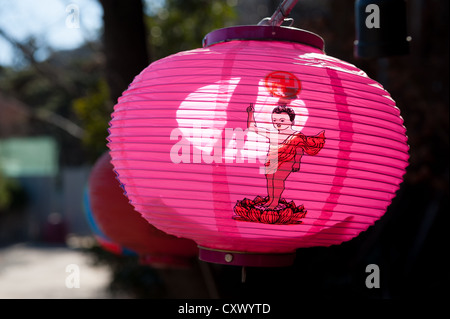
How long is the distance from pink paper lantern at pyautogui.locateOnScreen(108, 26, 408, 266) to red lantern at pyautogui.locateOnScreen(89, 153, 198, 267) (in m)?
0.72

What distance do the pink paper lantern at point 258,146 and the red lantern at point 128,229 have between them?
72 cm

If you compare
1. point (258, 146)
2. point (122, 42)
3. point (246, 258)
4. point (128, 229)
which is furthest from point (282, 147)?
point (122, 42)

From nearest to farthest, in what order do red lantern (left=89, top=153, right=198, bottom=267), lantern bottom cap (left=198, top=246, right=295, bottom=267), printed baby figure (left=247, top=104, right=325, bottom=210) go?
printed baby figure (left=247, top=104, right=325, bottom=210), lantern bottom cap (left=198, top=246, right=295, bottom=267), red lantern (left=89, top=153, right=198, bottom=267)

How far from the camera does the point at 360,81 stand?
1296 millimetres

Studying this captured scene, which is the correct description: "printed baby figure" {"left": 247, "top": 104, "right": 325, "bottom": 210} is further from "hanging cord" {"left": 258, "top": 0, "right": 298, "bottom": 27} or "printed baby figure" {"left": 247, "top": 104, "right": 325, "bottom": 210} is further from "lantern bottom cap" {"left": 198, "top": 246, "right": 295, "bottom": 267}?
"hanging cord" {"left": 258, "top": 0, "right": 298, "bottom": 27}

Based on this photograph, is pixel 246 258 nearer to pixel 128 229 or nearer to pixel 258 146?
pixel 258 146

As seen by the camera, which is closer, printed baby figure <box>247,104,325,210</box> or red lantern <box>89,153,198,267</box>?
printed baby figure <box>247,104,325,210</box>

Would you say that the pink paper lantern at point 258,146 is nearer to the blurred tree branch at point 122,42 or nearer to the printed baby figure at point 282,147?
the printed baby figure at point 282,147

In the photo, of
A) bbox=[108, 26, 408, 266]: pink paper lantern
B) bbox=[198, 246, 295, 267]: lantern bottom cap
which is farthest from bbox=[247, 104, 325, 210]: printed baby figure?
bbox=[198, 246, 295, 267]: lantern bottom cap

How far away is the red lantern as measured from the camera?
2086 millimetres

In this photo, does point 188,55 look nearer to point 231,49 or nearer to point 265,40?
point 231,49

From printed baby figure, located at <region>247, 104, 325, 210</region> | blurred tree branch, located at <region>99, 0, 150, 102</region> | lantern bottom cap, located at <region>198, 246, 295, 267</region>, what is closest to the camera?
printed baby figure, located at <region>247, 104, 325, 210</region>

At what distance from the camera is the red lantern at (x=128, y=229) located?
82.1 inches
